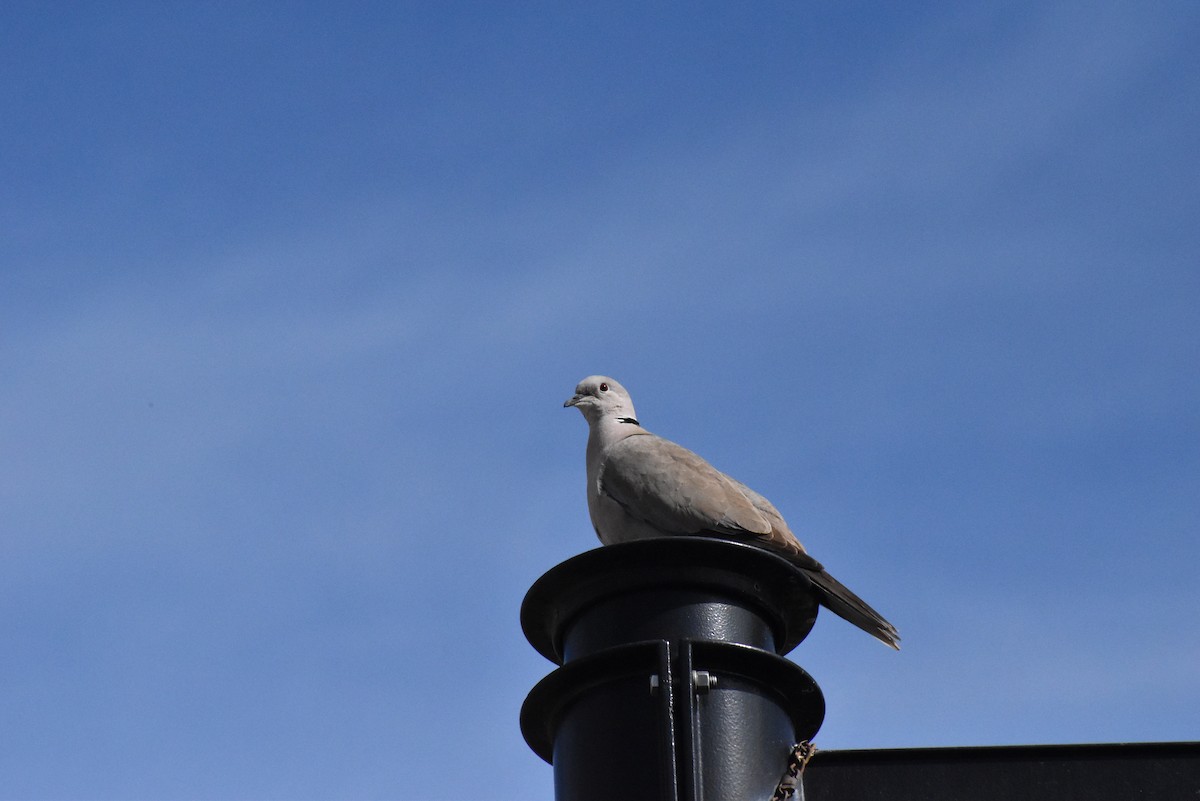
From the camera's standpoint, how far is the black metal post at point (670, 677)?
104 inches

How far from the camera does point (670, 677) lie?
2.67 meters

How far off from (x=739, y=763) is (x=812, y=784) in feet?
0.70

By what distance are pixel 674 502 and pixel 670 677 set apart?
3674 mm

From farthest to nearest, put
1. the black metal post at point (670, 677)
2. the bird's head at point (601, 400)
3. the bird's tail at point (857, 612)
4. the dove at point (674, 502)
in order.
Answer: the bird's head at point (601, 400) < the dove at point (674, 502) < the bird's tail at point (857, 612) < the black metal post at point (670, 677)

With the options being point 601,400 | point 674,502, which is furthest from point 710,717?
point 601,400

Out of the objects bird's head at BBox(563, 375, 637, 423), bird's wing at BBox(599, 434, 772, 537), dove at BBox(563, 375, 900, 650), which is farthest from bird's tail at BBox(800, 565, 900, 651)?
bird's head at BBox(563, 375, 637, 423)

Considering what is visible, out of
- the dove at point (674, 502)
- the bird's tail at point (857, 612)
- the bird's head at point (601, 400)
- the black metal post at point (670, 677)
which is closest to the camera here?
the black metal post at point (670, 677)

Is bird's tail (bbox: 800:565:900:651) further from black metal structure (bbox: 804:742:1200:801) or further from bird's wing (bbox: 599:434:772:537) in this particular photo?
black metal structure (bbox: 804:742:1200:801)

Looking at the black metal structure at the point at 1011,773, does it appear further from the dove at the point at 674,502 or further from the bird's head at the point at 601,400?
the bird's head at the point at 601,400

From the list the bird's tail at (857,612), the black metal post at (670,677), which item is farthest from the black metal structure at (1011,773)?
the bird's tail at (857,612)

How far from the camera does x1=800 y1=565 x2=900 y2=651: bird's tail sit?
5531 mm

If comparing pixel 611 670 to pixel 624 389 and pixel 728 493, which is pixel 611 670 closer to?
pixel 728 493

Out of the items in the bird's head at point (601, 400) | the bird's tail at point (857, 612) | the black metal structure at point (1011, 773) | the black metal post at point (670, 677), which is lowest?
the black metal structure at point (1011, 773)

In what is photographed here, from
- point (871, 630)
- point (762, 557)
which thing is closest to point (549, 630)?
point (762, 557)
